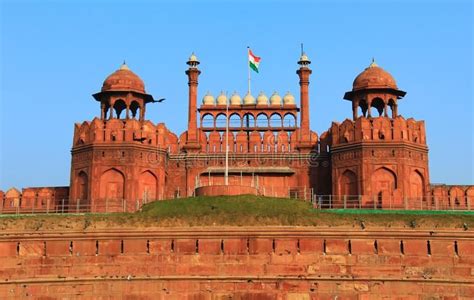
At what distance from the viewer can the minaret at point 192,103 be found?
133 ft

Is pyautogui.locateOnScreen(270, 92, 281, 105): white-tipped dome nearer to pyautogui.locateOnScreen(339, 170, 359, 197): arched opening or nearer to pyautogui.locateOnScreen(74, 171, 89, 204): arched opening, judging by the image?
pyautogui.locateOnScreen(339, 170, 359, 197): arched opening

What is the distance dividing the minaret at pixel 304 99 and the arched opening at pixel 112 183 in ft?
35.6

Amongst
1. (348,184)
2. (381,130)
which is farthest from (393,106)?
(348,184)

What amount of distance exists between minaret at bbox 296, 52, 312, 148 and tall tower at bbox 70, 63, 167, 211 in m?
8.41

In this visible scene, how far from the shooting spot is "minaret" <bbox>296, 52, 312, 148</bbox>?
4050 cm

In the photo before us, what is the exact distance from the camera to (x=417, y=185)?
36688 millimetres

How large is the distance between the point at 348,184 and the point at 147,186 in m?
11.0

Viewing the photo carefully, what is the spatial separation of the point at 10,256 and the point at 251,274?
10508 millimetres

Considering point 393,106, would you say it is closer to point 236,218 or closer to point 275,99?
point 275,99

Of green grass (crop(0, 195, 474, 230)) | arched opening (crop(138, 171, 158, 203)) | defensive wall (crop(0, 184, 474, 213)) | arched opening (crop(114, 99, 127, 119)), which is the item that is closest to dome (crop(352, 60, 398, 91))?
defensive wall (crop(0, 184, 474, 213))

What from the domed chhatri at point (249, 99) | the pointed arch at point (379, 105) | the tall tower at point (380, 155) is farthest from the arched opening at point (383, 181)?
the domed chhatri at point (249, 99)

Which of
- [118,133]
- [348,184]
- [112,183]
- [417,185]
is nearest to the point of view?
[112,183]

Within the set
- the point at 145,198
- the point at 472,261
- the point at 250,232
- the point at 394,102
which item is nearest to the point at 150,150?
the point at 145,198

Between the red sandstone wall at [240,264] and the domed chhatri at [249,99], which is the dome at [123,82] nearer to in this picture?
the domed chhatri at [249,99]
